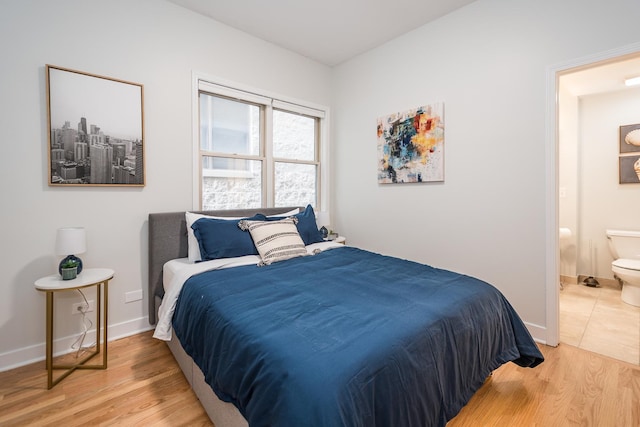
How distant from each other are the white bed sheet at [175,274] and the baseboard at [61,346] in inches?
17.2

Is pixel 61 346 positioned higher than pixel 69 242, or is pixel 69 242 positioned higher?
pixel 69 242

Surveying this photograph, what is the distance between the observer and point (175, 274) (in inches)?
82.9

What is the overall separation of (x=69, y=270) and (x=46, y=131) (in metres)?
1.02

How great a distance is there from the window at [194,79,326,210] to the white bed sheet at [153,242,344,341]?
0.78m

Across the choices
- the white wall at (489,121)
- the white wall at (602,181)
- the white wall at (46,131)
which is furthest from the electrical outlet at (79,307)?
the white wall at (602,181)

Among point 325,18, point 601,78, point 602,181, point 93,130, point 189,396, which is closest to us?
point 189,396

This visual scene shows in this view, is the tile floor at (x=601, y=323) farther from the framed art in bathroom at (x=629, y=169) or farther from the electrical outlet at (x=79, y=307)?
the electrical outlet at (x=79, y=307)

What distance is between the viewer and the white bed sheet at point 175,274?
1.91 meters

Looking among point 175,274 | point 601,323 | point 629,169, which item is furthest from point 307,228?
point 629,169

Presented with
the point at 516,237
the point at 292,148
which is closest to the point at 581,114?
the point at 516,237

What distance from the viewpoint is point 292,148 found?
372 centimetres

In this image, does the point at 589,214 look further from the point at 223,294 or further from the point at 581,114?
the point at 223,294

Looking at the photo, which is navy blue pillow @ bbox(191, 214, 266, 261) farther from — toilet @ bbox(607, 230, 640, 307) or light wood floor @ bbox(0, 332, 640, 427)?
toilet @ bbox(607, 230, 640, 307)

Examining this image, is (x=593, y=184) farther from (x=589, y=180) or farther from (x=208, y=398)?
(x=208, y=398)
